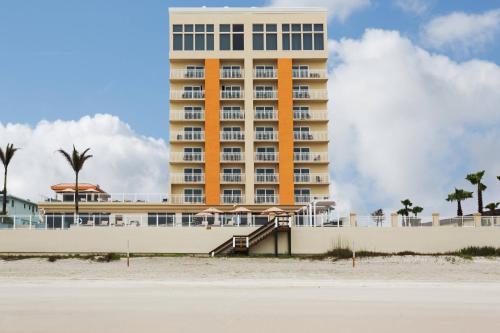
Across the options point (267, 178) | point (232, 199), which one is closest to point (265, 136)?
point (267, 178)

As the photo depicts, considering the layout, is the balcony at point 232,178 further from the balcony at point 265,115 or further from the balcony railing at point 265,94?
the balcony railing at point 265,94

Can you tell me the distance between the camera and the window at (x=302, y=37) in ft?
210

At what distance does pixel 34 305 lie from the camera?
61.3 ft

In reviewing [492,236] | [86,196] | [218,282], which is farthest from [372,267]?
[86,196]

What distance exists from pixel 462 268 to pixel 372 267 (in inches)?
193

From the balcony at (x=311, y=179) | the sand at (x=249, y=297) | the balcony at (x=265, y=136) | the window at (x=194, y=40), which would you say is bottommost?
the sand at (x=249, y=297)

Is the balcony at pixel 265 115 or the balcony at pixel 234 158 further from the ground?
the balcony at pixel 265 115

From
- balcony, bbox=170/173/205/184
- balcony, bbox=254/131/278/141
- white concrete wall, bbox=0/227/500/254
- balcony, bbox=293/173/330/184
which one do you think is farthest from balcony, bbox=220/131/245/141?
white concrete wall, bbox=0/227/500/254

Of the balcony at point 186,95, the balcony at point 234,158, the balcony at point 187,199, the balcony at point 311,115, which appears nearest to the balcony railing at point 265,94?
the balcony at point 311,115

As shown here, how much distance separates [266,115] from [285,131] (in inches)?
99.9

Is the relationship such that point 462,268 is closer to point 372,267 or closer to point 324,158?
point 372,267

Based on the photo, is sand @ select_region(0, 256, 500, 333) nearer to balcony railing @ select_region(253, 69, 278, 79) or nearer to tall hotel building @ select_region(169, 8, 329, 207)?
tall hotel building @ select_region(169, 8, 329, 207)

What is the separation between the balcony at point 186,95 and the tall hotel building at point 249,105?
0.34 feet

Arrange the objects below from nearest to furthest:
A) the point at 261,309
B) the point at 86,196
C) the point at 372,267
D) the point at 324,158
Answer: the point at 261,309
the point at 372,267
the point at 86,196
the point at 324,158
